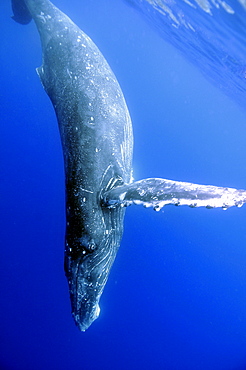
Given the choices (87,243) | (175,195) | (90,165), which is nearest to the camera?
(175,195)

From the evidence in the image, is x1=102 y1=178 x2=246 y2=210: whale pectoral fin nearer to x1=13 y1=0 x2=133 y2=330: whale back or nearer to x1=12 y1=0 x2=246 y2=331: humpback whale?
x1=12 y1=0 x2=246 y2=331: humpback whale

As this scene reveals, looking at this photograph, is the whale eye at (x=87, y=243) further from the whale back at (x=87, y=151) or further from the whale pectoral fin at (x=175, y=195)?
the whale pectoral fin at (x=175, y=195)

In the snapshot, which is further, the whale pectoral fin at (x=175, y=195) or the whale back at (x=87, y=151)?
the whale back at (x=87, y=151)

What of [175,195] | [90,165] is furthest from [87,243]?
[175,195]

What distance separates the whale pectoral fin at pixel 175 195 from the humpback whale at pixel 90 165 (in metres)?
0.02

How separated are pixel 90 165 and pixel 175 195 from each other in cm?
176

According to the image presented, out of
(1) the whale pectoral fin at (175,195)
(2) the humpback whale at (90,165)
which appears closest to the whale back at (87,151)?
(2) the humpback whale at (90,165)

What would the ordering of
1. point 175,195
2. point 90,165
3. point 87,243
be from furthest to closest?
point 90,165
point 87,243
point 175,195

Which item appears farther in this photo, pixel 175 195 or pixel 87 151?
pixel 87 151

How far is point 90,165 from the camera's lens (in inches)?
177

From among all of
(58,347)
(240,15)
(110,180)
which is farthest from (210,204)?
(58,347)

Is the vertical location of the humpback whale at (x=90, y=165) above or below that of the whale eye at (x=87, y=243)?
above

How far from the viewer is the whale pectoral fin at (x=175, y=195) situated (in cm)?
300

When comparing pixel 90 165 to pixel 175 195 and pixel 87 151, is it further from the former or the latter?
pixel 175 195
